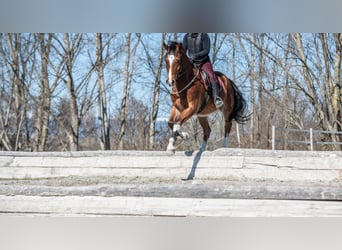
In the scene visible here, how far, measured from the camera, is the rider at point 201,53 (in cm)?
305

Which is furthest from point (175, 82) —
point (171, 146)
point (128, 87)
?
point (128, 87)

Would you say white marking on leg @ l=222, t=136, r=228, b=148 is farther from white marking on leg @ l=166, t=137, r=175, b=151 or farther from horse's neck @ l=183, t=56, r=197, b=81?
horse's neck @ l=183, t=56, r=197, b=81

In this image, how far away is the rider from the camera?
3.05 metres

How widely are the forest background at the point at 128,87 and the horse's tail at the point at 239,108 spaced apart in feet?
0.20

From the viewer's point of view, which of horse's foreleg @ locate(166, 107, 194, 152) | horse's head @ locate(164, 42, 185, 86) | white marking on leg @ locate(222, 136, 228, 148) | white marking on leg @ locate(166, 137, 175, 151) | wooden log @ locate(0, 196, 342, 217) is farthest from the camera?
white marking on leg @ locate(222, 136, 228, 148)

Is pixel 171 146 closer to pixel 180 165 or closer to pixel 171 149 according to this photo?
pixel 171 149

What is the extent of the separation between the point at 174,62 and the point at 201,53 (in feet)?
1.23

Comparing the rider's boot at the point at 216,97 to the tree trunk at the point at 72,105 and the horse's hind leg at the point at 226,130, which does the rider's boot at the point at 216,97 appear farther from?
the tree trunk at the point at 72,105

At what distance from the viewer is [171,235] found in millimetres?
2357

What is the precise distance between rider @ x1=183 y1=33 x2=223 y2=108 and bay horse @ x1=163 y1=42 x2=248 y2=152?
58mm

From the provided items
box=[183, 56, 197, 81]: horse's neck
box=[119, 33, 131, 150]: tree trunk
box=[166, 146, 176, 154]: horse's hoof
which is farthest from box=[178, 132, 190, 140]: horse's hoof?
box=[119, 33, 131, 150]: tree trunk

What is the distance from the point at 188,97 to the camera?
2.92 m
